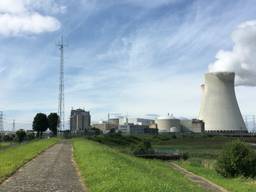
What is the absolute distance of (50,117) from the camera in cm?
11825

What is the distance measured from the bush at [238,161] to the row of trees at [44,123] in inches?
3592

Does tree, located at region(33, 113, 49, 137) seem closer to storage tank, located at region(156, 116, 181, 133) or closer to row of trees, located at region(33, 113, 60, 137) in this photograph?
row of trees, located at region(33, 113, 60, 137)

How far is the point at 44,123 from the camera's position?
111562 millimetres

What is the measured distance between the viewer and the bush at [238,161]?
22.3 m

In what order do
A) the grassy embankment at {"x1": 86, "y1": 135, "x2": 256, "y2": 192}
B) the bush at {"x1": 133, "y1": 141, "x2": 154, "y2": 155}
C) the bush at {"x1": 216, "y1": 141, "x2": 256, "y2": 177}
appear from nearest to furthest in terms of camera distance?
the grassy embankment at {"x1": 86, "y1": 135, "x2": 256, "y2": 192} → the bush at {"x1": 216, "y1": 141, "x2": 256, "y2": 177} → the bush at {"x1": 133, "y1": 141, "x2": 154, "y2": 155}

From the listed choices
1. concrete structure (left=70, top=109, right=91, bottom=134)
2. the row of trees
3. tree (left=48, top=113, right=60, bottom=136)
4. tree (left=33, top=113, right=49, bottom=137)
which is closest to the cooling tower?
tree (left=48, top=113, right=60, bottom=136)

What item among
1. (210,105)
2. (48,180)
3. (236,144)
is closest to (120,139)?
(210,105)

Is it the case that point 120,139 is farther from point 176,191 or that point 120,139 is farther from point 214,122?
point 176,191

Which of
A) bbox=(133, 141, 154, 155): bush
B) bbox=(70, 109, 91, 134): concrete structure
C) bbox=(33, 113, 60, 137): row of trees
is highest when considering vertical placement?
bbox=(70, 109, 91, 134): concrete structure

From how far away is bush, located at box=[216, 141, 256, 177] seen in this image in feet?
73.1

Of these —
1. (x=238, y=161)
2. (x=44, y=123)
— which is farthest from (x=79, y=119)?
(x=238, y=161)

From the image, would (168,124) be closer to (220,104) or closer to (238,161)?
(220,104)

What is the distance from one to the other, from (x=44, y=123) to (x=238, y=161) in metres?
93.2

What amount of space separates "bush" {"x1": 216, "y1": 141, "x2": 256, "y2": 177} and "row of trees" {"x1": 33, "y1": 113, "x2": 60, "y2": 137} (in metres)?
91.2
